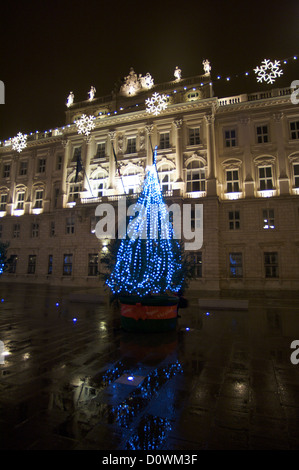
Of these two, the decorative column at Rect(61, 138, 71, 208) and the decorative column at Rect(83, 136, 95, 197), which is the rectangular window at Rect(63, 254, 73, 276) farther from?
the decorative column at Rect(83, 136, 95, 197)

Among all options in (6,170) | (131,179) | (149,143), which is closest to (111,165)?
(131,179)

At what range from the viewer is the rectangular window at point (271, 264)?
71.9 ft

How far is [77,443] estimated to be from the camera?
2736 mm

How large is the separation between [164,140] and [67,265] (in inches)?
655

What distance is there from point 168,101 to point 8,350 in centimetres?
2698

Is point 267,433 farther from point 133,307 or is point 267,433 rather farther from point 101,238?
point 101,238

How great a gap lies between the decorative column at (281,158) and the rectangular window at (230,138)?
3.62m

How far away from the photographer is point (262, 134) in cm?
2441

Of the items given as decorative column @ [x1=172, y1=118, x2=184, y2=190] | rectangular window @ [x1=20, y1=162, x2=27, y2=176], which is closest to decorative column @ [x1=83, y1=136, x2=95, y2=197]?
decorative column @ [x1=172, y1=118, x2=184, y2=190]

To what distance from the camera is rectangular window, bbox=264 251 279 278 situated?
863 inches

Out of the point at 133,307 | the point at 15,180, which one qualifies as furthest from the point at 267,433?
the point at 15,180

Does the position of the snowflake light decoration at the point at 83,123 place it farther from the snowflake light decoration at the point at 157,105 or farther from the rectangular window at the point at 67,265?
the rectangular window at the point at 67,265

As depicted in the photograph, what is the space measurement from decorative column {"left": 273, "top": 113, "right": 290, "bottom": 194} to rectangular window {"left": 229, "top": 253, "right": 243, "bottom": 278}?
6864mm

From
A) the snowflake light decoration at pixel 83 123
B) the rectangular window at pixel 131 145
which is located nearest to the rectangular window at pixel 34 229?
the snowflake light decoration at pixel 83 123
